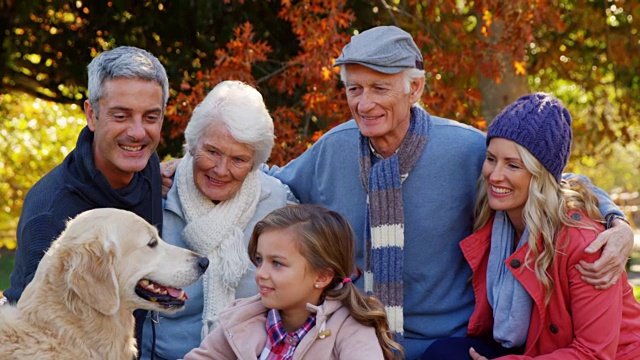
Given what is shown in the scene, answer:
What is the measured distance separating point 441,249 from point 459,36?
3315mm

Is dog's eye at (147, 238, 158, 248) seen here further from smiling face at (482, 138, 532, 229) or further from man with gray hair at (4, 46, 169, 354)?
smiling face at (482, 138, 532, 229)

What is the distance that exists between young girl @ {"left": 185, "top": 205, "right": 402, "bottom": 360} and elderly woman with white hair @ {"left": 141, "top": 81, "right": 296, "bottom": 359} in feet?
2.15

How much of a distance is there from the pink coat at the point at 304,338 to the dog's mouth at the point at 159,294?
0.21 metres

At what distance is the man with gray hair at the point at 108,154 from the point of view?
4.02 meters

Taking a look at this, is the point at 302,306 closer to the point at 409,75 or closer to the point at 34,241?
the point at 34,241

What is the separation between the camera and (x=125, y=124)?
13.7 ft

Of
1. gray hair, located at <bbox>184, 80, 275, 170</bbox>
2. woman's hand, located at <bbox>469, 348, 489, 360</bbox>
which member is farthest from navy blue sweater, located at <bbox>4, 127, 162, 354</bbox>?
woman's hand, located at <bbox>469, 348, 489, 360</bbox>

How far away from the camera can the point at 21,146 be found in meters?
10.7

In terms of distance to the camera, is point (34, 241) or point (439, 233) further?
point (439, 233)

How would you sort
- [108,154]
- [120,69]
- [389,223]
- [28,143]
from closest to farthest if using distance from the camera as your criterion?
1. [120,69]
2. [108,154]
3. [389,223]
4. [28,143]

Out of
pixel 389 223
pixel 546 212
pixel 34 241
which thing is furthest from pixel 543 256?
pixel 34 241

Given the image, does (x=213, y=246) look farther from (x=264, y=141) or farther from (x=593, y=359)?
(x=593, y=359)

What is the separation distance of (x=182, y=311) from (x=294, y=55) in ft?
12.9

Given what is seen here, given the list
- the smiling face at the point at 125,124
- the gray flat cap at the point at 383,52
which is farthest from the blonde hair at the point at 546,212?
the smiling face at the point at 125,124
